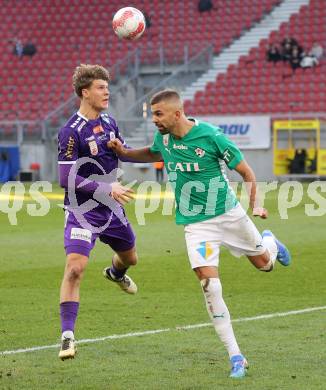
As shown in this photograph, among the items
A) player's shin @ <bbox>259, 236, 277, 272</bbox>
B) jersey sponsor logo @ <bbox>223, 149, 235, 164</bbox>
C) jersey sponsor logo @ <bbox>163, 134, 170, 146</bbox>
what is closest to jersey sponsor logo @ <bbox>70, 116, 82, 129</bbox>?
jersey sponsor logo @ <bbox>163, 134, 170, 146</bbox>

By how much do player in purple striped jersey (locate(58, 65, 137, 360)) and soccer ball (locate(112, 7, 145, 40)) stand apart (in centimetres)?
247

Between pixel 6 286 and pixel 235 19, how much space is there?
27.8 metres

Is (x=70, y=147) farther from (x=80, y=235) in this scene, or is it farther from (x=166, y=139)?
(x=166, y=139)

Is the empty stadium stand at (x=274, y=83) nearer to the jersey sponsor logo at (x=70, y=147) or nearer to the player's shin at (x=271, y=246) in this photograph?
the player's shin at (x=271, y=246)

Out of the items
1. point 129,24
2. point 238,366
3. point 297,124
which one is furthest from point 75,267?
point 297,124

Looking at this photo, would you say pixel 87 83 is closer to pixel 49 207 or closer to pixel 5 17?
pixel 49 207

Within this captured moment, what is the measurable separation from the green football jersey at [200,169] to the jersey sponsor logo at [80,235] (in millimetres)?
824

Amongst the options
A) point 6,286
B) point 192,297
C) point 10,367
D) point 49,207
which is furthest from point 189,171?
point 49,207

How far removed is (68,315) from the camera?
7.65 metres

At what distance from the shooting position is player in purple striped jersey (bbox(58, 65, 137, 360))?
26.3 feet

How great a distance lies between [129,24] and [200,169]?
381 centimetres

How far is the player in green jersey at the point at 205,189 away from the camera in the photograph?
741cm

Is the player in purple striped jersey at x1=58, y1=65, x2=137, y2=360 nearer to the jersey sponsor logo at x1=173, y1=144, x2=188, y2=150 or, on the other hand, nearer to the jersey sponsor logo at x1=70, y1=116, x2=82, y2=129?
the jersey sponsor logo at x1=70, y1=116, x2=82, y2=129

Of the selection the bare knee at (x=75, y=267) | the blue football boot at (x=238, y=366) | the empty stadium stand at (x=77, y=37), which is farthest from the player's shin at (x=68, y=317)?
the empty stadium stand at (x=77, y=37)
